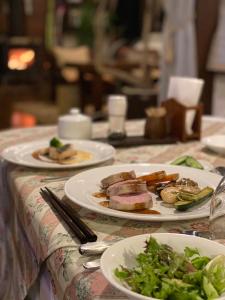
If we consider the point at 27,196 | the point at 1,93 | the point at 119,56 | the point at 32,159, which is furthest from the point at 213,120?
the point at 119,56

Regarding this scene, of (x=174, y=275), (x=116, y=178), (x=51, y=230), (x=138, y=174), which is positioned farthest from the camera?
(x=138, y=174)

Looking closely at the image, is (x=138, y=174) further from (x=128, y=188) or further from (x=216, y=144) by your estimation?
(x=216, y=144)

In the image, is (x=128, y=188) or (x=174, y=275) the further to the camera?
(x=128, y=188)

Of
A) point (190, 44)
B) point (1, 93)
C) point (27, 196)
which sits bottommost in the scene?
point (1, 93)

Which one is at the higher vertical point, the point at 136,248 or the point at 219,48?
the point at 219,48

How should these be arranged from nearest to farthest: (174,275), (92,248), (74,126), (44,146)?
(174,275), (92,248), (44,146), (74,126)

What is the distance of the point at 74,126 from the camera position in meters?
1.50

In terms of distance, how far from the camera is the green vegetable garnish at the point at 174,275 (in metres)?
0.57

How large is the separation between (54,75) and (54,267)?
544cm

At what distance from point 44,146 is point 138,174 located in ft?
1.28

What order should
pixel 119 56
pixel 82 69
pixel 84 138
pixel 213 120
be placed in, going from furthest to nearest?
pixel 119 56 → pixel 82 69 → pixel 213 120 → pixel 84 138

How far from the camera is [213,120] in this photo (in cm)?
196

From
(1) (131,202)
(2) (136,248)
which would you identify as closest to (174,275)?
(2) (136,248)

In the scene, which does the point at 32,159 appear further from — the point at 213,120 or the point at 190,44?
the point at 190,44
